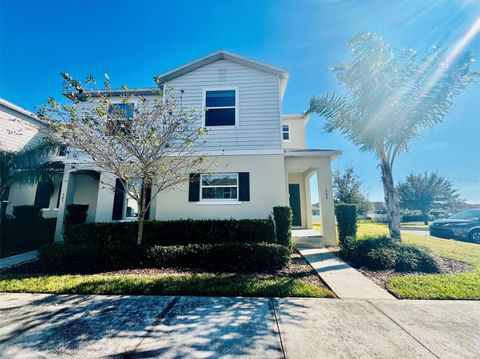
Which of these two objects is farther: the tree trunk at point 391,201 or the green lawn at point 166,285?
the tree trunk at point 391,201

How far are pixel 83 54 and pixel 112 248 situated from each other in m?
8.09

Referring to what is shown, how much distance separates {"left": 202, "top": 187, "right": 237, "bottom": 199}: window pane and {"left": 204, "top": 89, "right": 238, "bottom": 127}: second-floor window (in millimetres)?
2950

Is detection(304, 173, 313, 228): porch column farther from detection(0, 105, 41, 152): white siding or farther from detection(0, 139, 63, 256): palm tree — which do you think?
detection(0, 105, 41, 152): white siding

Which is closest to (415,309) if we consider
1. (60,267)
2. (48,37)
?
(60,267)

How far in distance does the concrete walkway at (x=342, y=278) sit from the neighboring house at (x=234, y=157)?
2.38 m

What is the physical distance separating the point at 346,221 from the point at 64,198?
1284cm

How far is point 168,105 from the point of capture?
753cm

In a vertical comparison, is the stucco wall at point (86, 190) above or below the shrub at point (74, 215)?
above

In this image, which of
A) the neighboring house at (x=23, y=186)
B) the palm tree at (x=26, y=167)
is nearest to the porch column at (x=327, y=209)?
the palm tree at (x=26, y=167)

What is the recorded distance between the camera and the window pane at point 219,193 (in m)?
9.36

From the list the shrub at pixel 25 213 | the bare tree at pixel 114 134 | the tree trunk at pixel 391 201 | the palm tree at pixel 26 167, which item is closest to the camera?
the bare tree at pixel 114 134

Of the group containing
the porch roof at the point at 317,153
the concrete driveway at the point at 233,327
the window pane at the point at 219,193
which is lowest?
the concrete driveway at the point at 233,327

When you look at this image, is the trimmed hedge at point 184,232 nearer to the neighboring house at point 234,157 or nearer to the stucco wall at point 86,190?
the neighboring house at point 234,157

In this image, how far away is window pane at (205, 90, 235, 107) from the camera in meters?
9.99
